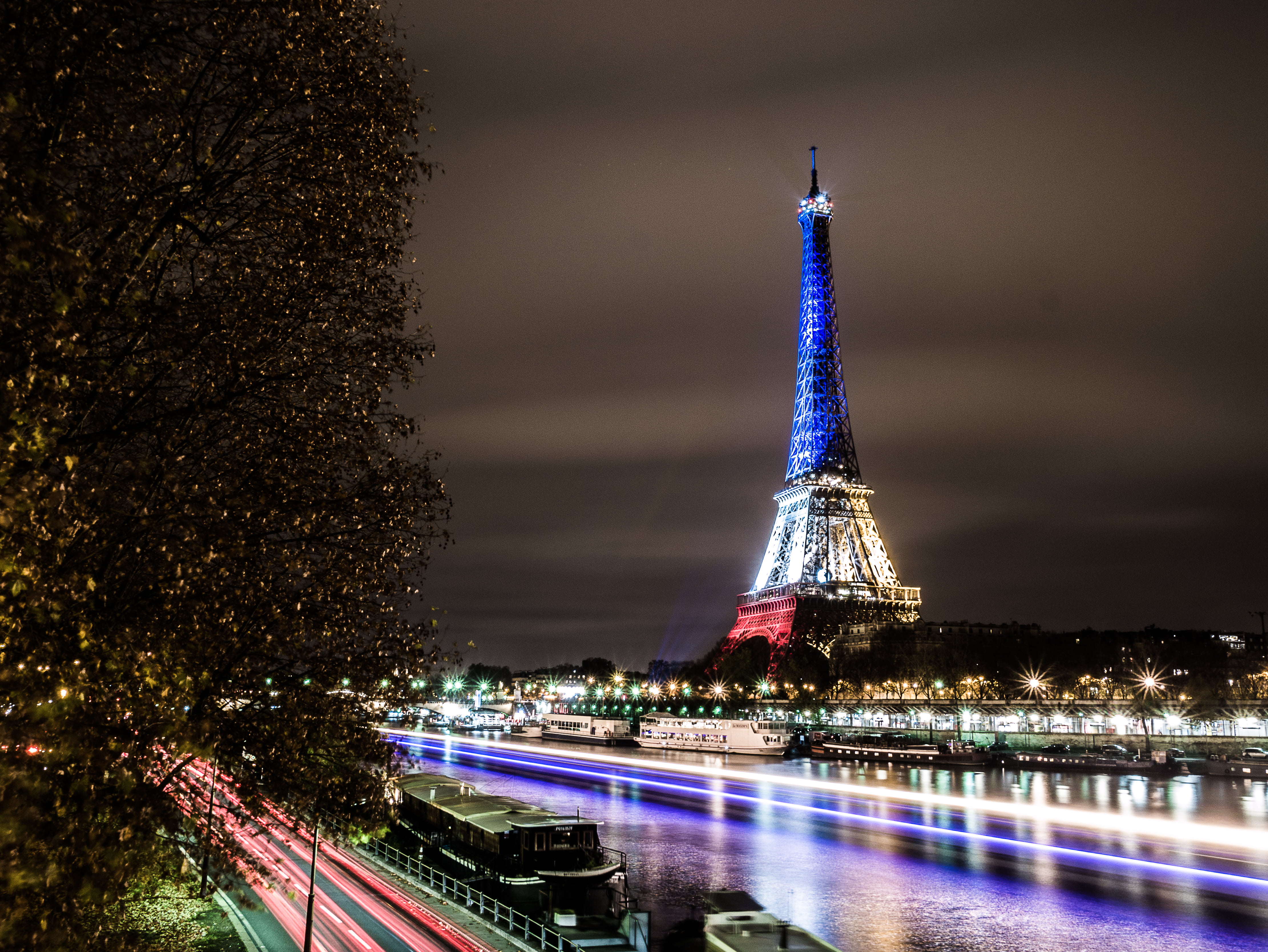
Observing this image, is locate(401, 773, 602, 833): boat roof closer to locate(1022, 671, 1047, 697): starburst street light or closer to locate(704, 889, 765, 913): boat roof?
locate(704, 889, 765, 913): boat roof

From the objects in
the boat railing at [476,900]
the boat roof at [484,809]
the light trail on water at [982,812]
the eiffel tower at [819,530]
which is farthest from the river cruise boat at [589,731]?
the boat railing at [476,900]

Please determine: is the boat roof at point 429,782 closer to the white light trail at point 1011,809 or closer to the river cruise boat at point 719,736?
the white light trail at point 1011,809

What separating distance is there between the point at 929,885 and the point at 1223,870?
12069 mm

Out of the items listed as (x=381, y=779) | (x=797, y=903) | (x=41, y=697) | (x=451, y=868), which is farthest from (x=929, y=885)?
(x=41, y=697)

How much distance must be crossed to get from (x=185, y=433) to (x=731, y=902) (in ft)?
69.8

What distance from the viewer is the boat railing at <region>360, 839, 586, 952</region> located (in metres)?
22.8

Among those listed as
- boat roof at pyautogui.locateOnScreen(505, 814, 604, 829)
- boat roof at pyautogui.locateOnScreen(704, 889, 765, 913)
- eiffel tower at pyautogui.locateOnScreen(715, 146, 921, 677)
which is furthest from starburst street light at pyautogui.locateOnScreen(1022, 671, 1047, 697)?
boat roof at pyautogui.locateOnScreen(704, 889, 765, 913)

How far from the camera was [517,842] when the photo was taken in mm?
33656

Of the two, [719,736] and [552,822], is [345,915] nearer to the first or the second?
[552,822]

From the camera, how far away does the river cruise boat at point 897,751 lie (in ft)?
282

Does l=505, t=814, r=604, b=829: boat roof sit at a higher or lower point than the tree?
lower

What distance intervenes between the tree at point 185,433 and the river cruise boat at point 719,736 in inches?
3477

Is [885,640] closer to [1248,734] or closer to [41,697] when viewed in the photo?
[1248,734]

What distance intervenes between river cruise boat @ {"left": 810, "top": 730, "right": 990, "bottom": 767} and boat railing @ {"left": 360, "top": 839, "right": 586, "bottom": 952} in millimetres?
60941
